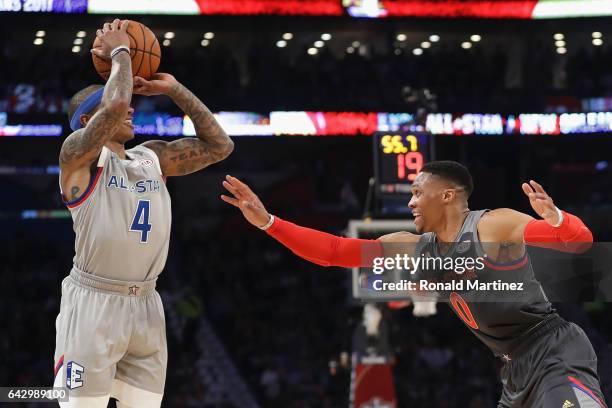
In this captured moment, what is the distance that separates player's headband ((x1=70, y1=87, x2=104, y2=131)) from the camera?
474cm

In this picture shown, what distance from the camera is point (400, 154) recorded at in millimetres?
11664

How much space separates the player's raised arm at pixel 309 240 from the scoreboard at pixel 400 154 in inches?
254

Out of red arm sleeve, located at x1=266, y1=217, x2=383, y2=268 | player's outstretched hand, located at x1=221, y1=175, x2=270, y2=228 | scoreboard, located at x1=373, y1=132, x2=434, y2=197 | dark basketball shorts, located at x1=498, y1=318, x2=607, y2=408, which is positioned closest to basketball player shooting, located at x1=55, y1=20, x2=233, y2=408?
player's outstretched hand, located at x1=221, y1=175, x2=270, y2=228

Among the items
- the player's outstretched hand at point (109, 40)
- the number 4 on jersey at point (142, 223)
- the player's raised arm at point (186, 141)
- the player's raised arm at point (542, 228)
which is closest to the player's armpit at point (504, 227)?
the player's raised arm at point (542, 228)

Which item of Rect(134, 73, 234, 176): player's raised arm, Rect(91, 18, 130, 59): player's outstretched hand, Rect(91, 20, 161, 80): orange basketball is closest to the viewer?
Rect(91, 18, 130, 59): player's outstretched hand

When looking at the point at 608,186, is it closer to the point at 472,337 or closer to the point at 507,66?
the point at 507,66

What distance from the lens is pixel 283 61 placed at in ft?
68.2

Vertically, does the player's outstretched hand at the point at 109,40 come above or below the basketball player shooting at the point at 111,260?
above

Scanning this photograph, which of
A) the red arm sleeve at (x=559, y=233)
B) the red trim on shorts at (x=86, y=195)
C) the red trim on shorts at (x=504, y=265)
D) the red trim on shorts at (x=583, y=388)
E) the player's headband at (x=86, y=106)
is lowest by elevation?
the red trim on shorts at (x=583, y=388)

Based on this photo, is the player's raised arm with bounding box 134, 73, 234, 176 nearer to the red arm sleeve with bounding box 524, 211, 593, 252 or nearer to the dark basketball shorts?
the red arm sleeve with bounding box 524, 211, 593, 252

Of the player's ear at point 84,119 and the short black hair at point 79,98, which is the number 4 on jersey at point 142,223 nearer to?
the player's ear at point 84,119

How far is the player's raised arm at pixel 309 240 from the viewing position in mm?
5000

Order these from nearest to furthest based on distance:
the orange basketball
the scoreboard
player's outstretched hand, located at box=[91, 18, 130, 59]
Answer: player's outstretched hand, located at box=[91, 18, 130, 59]
the orange basketball
the scoreboard

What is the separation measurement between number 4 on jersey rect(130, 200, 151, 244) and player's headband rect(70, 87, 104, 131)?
57 centimetres
